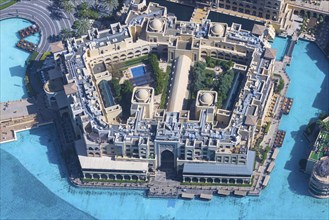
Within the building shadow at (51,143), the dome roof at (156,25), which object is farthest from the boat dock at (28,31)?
the dome roof at (156,25)

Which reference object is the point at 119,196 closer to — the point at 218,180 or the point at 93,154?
the point at 93,154

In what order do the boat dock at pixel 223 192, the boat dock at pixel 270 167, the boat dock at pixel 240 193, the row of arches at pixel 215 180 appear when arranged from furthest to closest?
the boat dock at pixel 270 167 < the row of arches at pixel 215 180 < the boat dock at pixel 223 192 < the boat dock at pixel 240 193

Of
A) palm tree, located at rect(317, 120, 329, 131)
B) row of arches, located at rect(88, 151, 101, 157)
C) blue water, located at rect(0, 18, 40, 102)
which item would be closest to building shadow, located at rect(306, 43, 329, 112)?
palm tree, located at rect(317, 120, 329, 131)

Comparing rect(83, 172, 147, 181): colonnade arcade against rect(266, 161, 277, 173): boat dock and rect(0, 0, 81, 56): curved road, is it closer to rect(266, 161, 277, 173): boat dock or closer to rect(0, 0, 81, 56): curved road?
rect(266, 161, 277, 173): boat dock

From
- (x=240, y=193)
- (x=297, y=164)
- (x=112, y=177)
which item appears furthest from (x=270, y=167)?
(x=112, y=177)

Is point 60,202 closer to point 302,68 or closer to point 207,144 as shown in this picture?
point 207,144

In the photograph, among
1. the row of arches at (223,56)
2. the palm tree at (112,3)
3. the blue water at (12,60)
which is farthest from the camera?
the palm tree at (112,3)

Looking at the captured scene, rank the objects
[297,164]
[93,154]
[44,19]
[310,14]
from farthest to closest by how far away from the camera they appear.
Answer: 1. [44,19]
2. [310,14]
3. [297,164]
4. [93,154]

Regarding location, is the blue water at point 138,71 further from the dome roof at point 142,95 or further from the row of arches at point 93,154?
the row of arches at point 93,154
